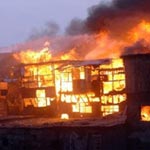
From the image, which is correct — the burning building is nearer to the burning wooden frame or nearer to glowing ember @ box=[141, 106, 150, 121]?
the burning wooden frame

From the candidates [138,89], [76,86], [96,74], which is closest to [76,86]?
[76,86]

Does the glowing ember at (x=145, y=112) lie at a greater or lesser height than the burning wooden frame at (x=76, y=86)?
lesser

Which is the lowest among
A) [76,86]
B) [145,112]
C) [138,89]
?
[145,112]

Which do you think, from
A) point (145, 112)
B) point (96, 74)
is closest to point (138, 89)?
point (145, 112)

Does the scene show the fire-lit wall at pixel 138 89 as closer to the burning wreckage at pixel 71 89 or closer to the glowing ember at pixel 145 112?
the glowing ember at pixel 145 112

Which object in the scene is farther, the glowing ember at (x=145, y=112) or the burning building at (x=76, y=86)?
the burning building at (x=76, y=86)

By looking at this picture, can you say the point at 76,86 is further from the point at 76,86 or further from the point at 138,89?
the point at 138,89

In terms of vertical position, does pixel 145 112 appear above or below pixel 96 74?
below

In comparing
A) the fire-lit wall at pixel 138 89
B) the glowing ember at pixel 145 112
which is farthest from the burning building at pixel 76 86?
the fire-lit wall at pixel 138 89

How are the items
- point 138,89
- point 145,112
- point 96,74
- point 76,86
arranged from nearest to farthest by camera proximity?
1. point 138,89
2. point 145,112
3. point 96,74
4. point 76,86

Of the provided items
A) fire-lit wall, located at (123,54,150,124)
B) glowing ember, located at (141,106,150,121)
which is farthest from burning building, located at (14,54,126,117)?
fire-lit wall, located at (123,54,150,124)

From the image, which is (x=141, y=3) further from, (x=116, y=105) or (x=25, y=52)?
(x=25, y=52)

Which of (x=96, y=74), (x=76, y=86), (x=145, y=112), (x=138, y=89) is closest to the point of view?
(x=138, y=89)

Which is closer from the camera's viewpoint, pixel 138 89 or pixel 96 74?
pixel 138 89
